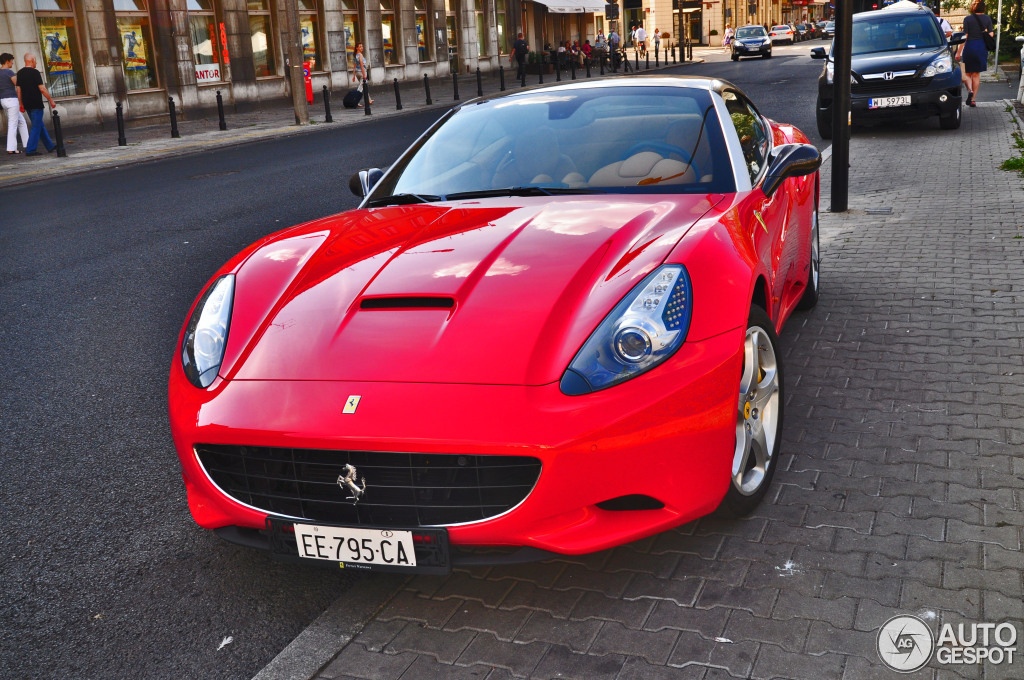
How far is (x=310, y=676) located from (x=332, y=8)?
32559 mm

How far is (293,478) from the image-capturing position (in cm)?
282

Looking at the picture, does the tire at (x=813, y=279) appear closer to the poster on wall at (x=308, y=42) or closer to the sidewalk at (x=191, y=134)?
the sidewalk at (x=191, y=134)

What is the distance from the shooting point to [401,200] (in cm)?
424

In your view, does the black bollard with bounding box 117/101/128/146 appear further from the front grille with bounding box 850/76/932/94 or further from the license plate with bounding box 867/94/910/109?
the license plate with bounding box 867/94/910/109

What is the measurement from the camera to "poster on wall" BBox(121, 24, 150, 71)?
2511 cm

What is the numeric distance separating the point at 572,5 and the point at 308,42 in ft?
68.2

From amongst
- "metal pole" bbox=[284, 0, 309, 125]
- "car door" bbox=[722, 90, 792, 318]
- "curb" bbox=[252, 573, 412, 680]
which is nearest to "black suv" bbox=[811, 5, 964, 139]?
"car door" bbox=[722, 90, 792, 318]

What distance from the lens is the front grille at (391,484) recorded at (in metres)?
2.68

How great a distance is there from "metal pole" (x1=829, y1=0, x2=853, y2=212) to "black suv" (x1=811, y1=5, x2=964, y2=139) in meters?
4.92

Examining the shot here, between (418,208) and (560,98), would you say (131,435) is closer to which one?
(418,208)

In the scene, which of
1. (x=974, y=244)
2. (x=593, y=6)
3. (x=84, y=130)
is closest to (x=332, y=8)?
(x=84, y=130)

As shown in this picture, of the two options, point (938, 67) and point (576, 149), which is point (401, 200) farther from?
point (938, 67)

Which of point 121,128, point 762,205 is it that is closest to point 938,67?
point 762,205

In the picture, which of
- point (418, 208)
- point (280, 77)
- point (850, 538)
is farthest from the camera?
point (280, 77)
